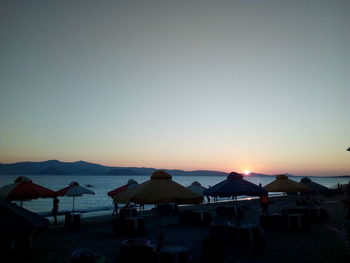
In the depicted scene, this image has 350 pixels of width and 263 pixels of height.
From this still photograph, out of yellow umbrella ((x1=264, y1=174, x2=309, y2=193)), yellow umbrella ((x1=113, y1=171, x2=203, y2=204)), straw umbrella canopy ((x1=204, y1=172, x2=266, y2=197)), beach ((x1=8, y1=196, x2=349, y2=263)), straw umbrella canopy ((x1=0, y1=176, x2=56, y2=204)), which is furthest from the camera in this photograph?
yellow umbrella ((x1=264, y1=174, x2=309, y2=193))

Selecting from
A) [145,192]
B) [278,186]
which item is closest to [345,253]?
[278,186]

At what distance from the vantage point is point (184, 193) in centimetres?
754

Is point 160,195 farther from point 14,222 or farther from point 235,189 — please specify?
point 235,189

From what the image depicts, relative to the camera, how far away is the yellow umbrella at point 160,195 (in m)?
7.09

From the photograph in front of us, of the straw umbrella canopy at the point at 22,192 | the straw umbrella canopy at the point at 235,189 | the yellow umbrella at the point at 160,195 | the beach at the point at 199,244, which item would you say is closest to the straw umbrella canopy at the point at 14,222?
the yellow umbrella at the point at 160,195

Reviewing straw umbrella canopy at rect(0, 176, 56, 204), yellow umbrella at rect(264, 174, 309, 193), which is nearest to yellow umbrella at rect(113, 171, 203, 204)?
straw umbrella canopy at rect(0, 176, 56, 204)

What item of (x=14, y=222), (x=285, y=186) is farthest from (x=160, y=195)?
(x=285, y=186)

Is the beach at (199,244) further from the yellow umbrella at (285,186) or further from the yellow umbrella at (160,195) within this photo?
the yellow umbrella at (285,186)

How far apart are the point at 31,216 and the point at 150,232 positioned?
40.6 feet

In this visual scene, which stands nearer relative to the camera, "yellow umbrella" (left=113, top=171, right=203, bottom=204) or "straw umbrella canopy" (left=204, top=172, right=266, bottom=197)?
"yellow umbrella" (left=113, top=171, right=203, bottom=204)

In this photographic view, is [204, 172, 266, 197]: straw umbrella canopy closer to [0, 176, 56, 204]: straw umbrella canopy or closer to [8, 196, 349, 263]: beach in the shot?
[8, 196, 349, 263]: beach

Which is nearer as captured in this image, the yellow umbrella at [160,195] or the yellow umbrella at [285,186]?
the yellow umbrella at [160,195]

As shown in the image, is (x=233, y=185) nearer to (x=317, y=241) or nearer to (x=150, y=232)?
(x=317, y=241)

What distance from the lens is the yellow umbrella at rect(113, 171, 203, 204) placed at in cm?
709
